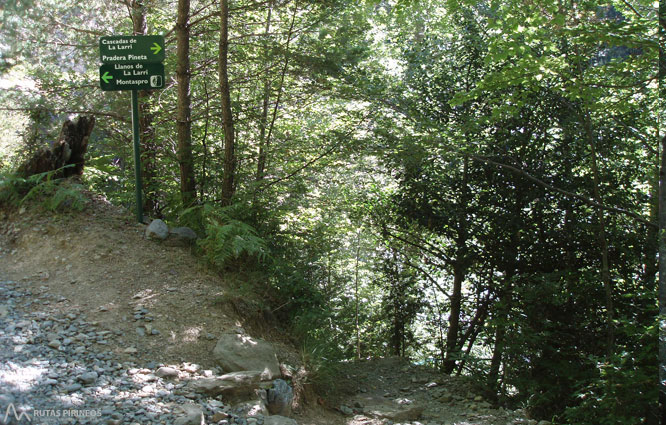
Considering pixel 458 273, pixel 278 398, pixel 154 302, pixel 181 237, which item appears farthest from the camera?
pixel 458 273

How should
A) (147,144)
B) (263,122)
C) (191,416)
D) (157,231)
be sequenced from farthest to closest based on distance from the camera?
(147,144), (263,122), (157,231), (191,416)

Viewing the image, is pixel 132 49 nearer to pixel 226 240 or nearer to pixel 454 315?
pixel 226 240

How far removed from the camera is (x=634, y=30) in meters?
4.79

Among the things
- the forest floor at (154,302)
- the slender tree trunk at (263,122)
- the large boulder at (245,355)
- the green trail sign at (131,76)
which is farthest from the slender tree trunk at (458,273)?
the green trail sign at (131,76)

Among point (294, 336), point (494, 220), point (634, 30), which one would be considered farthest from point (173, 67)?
point (634, 30)

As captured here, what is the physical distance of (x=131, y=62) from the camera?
639 cm

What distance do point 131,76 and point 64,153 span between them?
1.91m

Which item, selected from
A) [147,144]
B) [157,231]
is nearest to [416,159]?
[157,231]

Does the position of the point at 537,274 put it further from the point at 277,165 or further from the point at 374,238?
the point at 277,165

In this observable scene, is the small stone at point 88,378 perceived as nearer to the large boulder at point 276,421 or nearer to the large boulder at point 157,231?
the large boulder at point 276,421

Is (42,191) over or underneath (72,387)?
over

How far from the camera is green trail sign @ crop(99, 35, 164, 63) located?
6.30 metres

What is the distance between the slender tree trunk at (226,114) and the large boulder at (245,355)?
298 cm

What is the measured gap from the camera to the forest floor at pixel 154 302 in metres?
4.95
